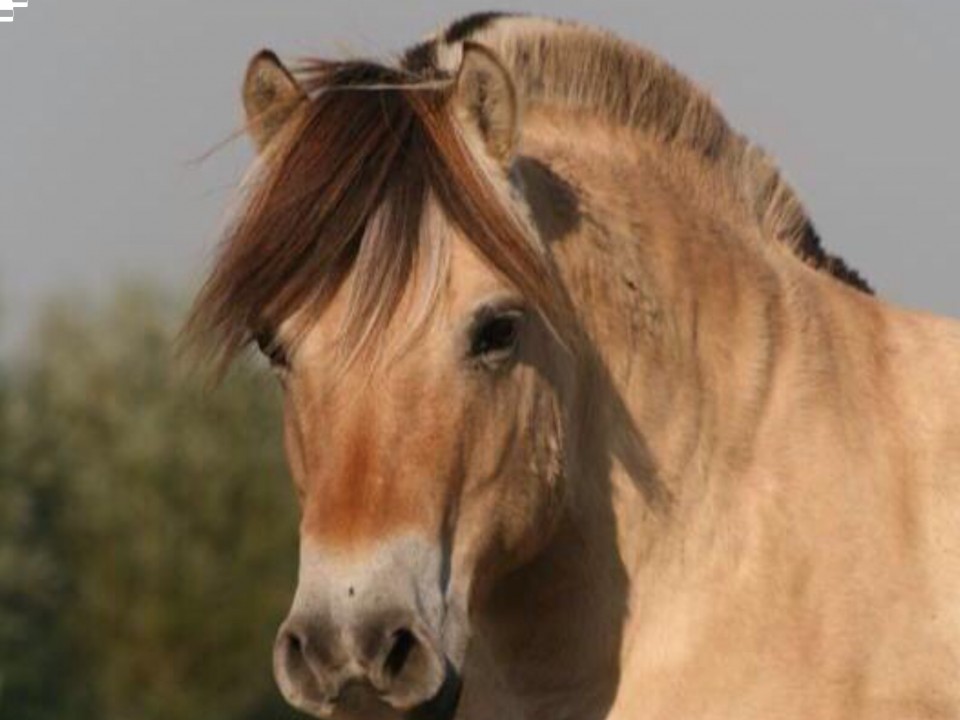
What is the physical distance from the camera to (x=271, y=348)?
582 cm

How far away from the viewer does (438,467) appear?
554 centimetres

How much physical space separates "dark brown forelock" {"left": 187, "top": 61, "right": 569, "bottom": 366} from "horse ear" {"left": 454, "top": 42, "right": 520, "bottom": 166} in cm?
6

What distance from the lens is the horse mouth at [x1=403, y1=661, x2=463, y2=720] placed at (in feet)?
17.7

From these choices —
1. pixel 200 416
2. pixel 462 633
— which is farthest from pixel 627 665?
pixel 200 416

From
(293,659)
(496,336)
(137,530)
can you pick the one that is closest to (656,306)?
(496,336)

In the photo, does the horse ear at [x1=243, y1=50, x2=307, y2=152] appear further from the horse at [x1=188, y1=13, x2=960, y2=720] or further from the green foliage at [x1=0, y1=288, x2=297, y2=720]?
the green foliage at [x1=0, y1=288, x2=297, y2=720]

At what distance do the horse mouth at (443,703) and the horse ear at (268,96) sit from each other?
152cm

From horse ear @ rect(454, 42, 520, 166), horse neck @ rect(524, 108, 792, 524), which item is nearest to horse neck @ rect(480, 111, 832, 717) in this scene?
horse neck @ rect(524, 108, 792, 524)

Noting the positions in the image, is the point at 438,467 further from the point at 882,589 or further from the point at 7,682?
the point at 7,682

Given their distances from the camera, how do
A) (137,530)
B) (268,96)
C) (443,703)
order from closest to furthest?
(443,703) < (268,96) < (137,530)

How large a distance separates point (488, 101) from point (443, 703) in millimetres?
1516

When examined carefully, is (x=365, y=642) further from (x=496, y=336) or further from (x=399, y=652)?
(x=496, y=336)

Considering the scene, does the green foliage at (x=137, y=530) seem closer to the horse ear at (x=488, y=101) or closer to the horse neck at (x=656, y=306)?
the horse neck at (x=656, y=306)

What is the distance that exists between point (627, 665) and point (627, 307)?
3.04 feet
